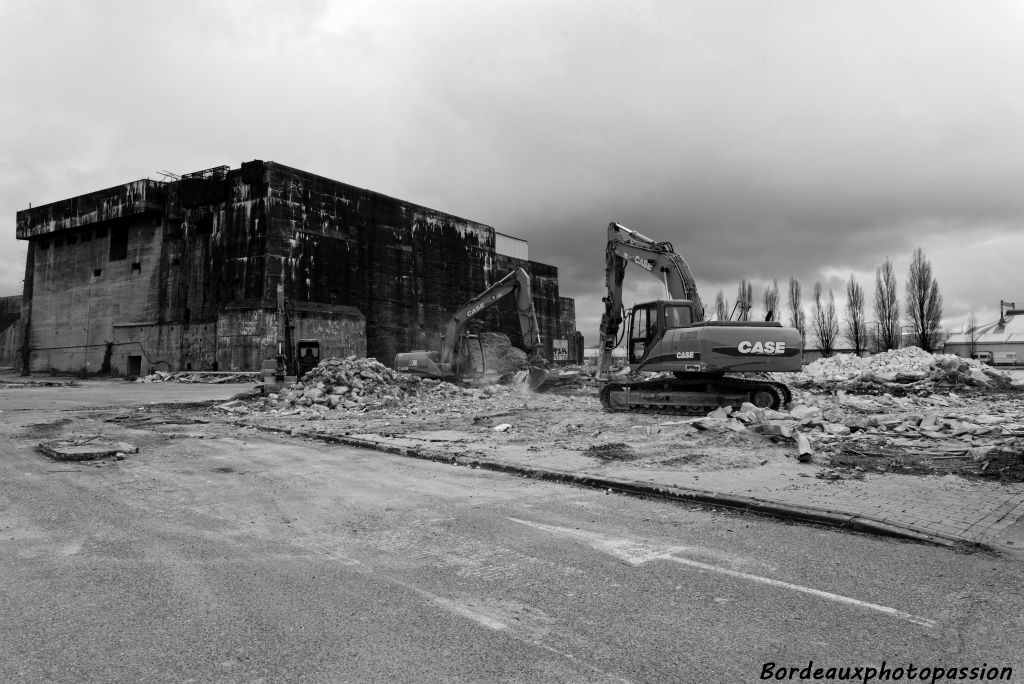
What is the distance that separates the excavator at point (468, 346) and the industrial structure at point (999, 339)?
55029 millimetres

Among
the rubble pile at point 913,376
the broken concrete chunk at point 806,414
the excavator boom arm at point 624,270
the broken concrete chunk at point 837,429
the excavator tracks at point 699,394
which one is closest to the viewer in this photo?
the broken concrete chunk at point 837,429

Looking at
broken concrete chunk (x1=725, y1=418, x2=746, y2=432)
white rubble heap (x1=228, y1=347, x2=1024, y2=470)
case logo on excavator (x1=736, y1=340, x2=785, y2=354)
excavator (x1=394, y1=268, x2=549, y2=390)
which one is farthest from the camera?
excavator (x1=394, y1=268, x2=549, y2=390)

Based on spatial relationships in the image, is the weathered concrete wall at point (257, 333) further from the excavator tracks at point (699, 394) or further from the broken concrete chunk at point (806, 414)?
the broken concrete chunk at point (806, 414)

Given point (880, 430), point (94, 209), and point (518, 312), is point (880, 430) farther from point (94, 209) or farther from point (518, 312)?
point (94, 209)

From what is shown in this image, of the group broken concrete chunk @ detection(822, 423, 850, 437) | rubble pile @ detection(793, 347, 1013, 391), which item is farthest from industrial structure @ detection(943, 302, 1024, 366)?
broken concrete chunk @ detection(822, 423, 850, 437)

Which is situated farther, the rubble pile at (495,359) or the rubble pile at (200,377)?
the rubble pile at (200,377)

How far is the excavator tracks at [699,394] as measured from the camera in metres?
15.0

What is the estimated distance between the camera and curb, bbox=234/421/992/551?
212 inches

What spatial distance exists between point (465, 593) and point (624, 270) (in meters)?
15.9

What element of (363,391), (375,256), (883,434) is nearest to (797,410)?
(883,434)

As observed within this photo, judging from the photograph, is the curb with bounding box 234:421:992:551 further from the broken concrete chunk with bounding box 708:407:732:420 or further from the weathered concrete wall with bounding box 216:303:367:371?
the weathered concrete wall with bounding box 216:303:367:371

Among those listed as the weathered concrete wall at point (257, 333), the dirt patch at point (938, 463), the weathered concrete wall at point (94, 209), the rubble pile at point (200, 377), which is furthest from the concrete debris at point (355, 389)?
the weathered concrete wall at point (94, 209)

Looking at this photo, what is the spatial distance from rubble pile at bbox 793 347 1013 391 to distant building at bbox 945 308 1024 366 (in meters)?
43.5

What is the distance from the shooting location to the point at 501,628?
144 inches
